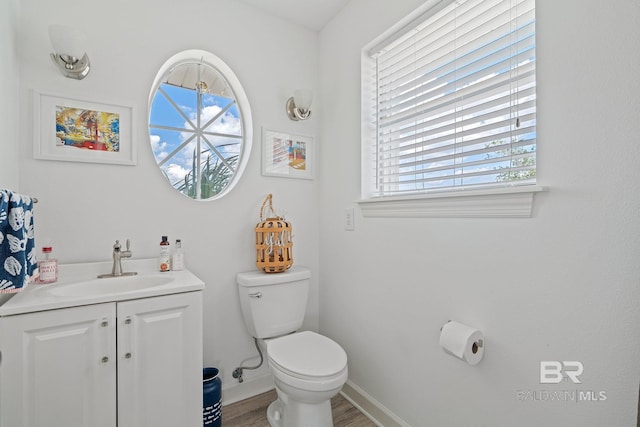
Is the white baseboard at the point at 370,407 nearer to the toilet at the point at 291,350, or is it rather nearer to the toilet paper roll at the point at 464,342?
the toilet at the point at 291,350

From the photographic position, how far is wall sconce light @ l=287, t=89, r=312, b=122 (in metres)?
2.04

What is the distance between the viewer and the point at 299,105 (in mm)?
2057

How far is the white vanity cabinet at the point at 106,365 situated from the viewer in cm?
107

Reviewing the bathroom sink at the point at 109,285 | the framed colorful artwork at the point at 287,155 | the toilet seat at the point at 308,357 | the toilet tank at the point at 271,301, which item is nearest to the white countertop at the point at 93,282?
the bathroom sink at the point at 109,285

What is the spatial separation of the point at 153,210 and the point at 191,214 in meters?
0.20

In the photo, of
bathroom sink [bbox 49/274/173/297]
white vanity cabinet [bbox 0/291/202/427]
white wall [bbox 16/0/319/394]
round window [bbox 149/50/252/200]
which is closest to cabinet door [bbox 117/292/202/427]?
white vanity cabinet [bbox 0/291/202/427]

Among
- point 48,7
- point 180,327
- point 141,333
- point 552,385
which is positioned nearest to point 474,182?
point 552,385

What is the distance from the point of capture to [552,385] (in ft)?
3.35

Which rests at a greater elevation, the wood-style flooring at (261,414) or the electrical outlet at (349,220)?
the electrical outlet at (349,220)

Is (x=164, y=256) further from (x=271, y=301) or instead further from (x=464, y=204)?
(x=464, y=204)

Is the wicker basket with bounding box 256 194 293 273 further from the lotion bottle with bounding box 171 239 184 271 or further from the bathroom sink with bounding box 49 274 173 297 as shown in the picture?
the bathroom sink with bounding box 49 274 173 297

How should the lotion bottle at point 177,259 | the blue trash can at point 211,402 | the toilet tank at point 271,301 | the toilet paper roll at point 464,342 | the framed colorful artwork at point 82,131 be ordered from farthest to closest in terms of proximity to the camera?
the toilet tank at point 271,301, the lotion bottle at point 177,259, the blue trash can at point 211,402, the framed colorful artwork at point 82,131, the toilet paper roll at point 464,342

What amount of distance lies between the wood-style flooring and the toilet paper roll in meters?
0.84

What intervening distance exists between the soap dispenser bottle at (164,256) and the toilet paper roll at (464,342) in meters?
1.42
